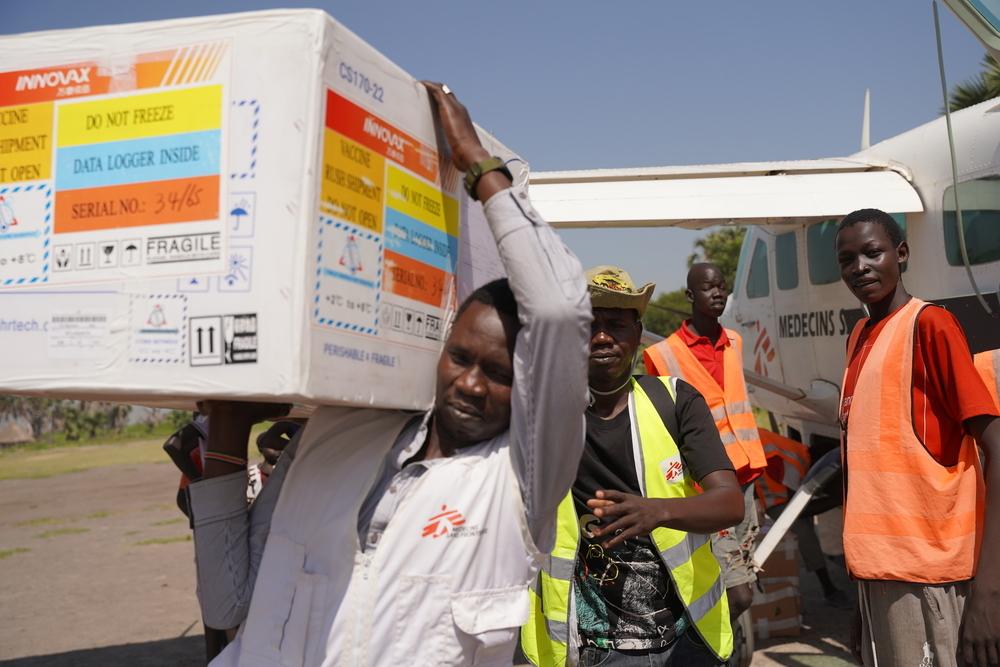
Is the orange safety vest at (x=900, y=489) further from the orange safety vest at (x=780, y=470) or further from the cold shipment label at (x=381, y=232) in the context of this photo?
the orange safety vest at (x=780, y=470)

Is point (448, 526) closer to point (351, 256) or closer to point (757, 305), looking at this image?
point (351, 256)

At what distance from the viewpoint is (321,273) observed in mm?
1668

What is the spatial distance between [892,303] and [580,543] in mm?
1354

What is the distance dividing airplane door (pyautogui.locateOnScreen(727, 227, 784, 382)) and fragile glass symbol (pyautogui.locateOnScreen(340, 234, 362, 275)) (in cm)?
653

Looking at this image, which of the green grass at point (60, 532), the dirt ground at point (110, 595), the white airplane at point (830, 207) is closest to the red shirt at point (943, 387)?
the white airplane at point (830, 207)

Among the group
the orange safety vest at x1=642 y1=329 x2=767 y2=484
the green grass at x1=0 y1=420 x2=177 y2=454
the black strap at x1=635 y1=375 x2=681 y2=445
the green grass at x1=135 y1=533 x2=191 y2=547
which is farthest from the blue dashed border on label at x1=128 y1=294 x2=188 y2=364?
the green grass at x1=0 y1=420 x2=177 y2=454

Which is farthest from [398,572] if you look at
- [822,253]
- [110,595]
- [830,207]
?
[110,595]

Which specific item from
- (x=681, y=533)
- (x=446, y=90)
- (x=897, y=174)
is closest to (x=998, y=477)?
(x=681, y=533)

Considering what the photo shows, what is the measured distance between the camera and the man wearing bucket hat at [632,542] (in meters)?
2.71

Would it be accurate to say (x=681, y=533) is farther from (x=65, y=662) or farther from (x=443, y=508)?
(x=65, y=662)

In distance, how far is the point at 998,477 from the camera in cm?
265

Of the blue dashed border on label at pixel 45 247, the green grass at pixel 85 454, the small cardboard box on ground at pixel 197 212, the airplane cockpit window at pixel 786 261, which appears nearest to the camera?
the small cardboard box on ground at pixel 197 212

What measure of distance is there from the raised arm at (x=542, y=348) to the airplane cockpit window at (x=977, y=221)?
4.17 m

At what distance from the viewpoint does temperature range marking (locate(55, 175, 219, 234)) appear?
5.44 feet
